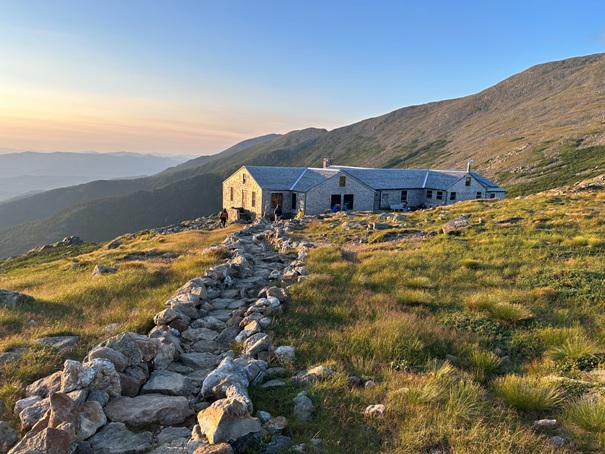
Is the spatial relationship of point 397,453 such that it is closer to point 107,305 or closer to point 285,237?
point 107,305

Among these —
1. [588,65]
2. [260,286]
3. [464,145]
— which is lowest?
[260,286]

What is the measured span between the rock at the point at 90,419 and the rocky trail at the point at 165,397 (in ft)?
0.03

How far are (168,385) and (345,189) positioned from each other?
124 feet

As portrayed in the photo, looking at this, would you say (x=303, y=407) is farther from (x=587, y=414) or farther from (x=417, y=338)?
(x=587, y=414)

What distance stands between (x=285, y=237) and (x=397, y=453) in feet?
59.2

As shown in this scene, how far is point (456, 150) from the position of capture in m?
111

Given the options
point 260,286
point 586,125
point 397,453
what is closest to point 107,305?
point 260,286

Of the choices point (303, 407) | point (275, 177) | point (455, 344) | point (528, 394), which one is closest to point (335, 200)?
point (275, 177)

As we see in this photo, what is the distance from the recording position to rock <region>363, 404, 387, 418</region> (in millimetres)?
4558

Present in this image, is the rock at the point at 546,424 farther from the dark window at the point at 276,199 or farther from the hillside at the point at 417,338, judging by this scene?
the dark window at the point at 276,199

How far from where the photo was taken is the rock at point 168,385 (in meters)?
5.00

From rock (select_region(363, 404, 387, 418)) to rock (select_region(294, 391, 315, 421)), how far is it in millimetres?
727

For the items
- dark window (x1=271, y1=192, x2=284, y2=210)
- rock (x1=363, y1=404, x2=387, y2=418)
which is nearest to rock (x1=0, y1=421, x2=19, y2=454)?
rock (x1=363, y1=404, x2=387, y2=418)

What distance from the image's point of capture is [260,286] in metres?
11.0
